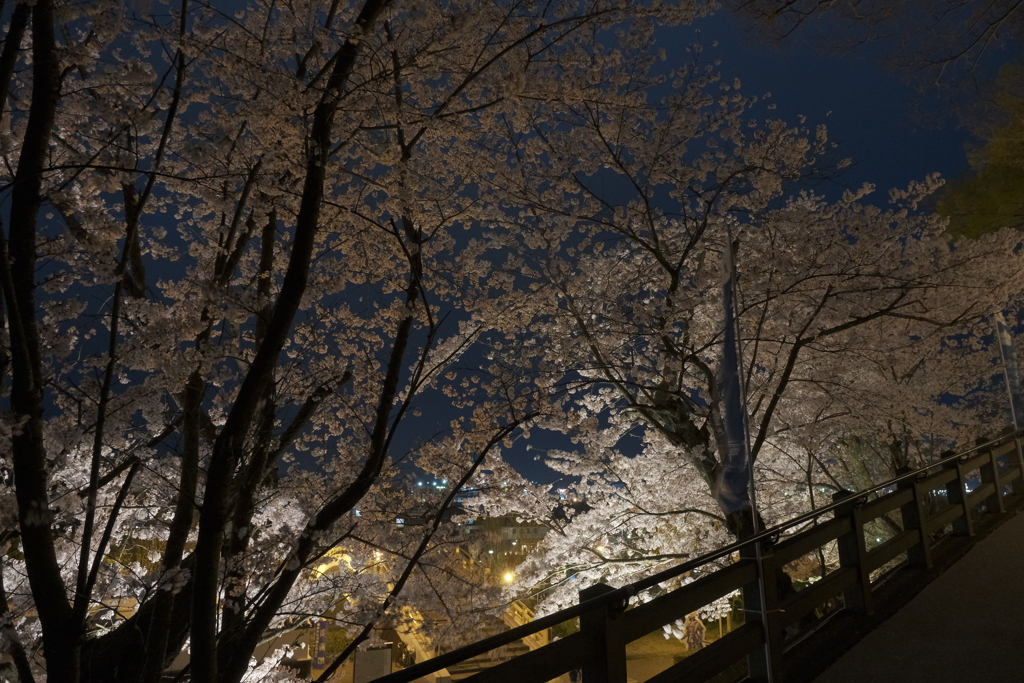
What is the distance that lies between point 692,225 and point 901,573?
225 inches

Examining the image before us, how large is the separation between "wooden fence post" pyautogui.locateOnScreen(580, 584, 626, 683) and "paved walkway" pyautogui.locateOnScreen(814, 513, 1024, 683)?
159 cm

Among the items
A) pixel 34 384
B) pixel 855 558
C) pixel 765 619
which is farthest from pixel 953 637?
pixel 34 384

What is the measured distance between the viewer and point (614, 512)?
1253 centimetres

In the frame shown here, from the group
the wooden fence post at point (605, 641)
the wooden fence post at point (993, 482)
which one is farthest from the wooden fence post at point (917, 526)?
the wooden fence post at point (605, 641)

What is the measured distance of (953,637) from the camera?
377 cm

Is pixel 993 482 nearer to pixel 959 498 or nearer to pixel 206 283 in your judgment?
pixel 959 498

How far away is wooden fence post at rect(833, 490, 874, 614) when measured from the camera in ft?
13.9

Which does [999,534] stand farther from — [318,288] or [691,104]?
[318,288]

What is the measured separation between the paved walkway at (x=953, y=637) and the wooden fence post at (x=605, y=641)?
5.21 feet

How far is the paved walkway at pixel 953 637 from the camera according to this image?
331 centimetres

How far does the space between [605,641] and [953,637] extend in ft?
9.18

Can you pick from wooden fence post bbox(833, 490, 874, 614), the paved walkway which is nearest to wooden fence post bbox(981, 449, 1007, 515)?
the paved walkway

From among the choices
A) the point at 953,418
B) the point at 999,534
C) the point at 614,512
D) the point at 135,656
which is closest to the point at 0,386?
the point at 135,656

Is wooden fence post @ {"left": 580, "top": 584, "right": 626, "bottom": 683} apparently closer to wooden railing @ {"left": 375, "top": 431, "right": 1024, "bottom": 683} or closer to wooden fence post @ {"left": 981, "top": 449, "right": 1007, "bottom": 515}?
wooden railing @ {"left": 375, "top": 431, "right": 1024, "bottom": 683}
